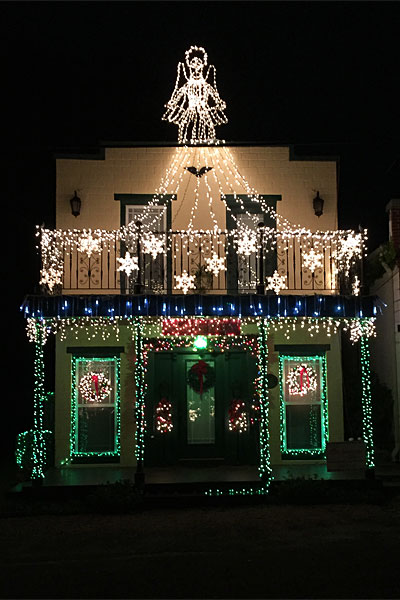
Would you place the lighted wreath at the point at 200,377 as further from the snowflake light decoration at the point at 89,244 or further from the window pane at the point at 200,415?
the snowflake light decoration at the point at 89,244

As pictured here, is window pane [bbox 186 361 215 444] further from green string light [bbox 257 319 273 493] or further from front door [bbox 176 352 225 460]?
green string light [bbox 257 319 273 493]

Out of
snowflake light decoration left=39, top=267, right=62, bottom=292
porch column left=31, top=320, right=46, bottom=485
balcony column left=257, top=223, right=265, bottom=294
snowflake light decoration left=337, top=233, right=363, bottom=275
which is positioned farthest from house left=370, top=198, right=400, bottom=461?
porch column left=31, top=320, right=46, bottom=485

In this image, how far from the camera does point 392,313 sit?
515 inches

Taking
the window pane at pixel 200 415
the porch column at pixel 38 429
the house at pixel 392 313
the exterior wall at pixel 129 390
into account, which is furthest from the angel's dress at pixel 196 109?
the porch column at pixel 38 429

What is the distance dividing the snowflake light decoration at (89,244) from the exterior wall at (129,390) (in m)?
1.67

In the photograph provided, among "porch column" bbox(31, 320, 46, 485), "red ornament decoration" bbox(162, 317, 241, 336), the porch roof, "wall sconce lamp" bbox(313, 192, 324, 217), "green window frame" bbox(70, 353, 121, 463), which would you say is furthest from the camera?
"wall sconce lamp" bbox(313, 192, 324, 217)

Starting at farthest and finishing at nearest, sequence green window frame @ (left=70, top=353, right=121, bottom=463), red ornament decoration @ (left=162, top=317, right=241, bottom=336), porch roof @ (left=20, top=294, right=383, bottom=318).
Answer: red ornament decoration @ (left=162, top=317, right=241, bottom=336), green window frame @ (left=70, top=353, right=121, bottom=463), porch roof @ (left=20, top=294, right=383, bottom=318)

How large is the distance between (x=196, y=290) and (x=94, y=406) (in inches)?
121

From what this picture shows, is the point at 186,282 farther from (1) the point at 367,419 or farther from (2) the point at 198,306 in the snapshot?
(1) the point at 367,419

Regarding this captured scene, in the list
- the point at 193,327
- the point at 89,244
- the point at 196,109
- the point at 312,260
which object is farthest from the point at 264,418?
the point at 196,109

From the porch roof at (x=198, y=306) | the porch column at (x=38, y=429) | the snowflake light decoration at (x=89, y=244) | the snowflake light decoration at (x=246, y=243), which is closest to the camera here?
the porch column at (x=38, y=429)

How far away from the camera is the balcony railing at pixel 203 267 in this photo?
12.3m

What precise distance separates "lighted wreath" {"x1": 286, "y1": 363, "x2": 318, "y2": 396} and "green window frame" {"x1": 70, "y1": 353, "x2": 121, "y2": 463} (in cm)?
347

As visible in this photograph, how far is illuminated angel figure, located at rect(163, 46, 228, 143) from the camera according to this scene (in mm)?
12625
